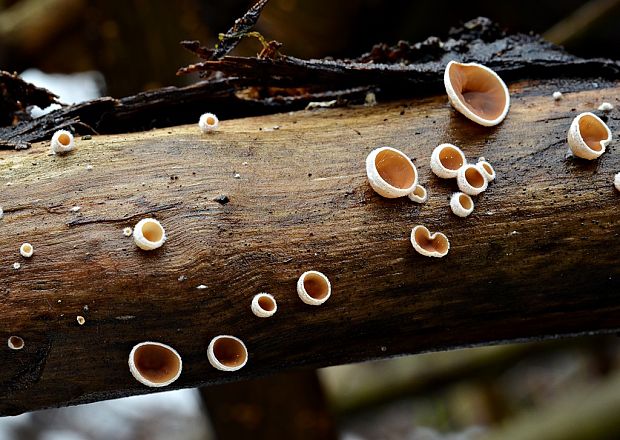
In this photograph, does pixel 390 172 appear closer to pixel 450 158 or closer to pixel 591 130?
pixel 450 158

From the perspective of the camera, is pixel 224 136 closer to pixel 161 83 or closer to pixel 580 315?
pixel 580 315

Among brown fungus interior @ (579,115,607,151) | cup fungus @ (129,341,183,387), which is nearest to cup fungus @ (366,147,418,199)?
brown fungus interior @ (579,115,607,151)

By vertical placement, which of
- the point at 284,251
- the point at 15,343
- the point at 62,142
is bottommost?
the point at 15,343

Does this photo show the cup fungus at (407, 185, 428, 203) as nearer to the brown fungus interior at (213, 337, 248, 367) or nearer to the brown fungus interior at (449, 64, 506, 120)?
the brown fungus interior at (449, 64, 506, 120)

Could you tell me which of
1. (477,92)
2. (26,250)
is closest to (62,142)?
(26,250)

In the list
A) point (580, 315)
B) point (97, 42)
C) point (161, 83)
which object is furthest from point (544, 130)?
point (97, 42)

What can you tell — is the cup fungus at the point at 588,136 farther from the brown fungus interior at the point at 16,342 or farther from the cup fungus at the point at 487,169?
the brown fungus interior at the point at 16,342
